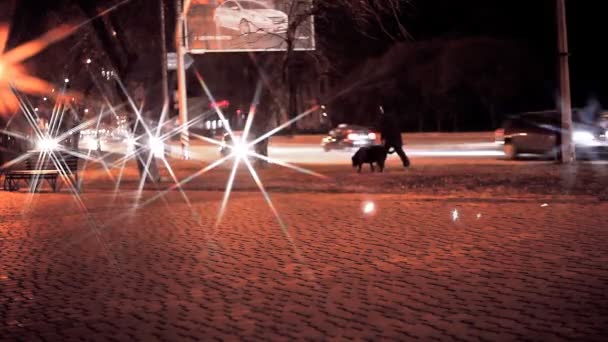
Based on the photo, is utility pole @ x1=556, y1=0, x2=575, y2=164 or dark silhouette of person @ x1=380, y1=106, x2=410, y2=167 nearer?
utility pole @ x1=556, y1=0, x2=575, y2=164

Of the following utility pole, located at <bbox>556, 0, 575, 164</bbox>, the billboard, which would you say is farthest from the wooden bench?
utility pole, located at <bbox>556, 0, 575, 164</bbox>

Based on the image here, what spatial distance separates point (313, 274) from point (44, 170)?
42.8 feet

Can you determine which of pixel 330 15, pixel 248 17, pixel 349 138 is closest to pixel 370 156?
pixel 330 15

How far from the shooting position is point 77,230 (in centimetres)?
1364

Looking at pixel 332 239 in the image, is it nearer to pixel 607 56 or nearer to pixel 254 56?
pixel 254 56

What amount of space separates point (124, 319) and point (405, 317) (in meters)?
2.45

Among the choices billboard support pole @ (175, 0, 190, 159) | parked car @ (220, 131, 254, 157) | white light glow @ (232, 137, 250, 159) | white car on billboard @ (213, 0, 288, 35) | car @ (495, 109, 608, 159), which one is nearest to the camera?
white car on billboard @ (213, 0, 288, 35)

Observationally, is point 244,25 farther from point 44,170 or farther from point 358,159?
point 44,170

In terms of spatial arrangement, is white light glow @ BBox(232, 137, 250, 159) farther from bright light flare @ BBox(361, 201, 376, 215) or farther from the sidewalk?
bright light flare @ BBox(361, 201, 376, 215)

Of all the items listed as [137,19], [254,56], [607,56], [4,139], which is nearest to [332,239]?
[254,56]

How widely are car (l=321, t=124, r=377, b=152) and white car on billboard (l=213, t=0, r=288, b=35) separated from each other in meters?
13.3

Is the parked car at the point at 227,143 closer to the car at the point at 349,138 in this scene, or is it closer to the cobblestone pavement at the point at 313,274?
the car at the point at 349,138

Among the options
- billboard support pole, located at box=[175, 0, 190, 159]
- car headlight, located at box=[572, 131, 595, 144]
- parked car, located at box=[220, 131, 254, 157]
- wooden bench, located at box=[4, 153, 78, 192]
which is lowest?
wooden bench, located at box=[4, 153, 78, 192]

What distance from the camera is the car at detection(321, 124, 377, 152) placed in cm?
3797
